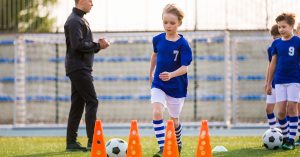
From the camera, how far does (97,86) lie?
18.5 metres

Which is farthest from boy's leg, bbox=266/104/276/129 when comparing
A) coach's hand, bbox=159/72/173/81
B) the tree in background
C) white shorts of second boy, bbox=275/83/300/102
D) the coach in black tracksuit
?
the tree in background

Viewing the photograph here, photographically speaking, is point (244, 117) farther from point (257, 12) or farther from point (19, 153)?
point (19, 153)

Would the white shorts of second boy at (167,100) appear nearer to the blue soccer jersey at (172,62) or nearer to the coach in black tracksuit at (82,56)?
the blue soccer jersey at (172,62)

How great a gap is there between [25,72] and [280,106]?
981 centimetres

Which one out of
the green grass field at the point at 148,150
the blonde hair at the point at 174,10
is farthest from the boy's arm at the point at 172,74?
the green grass field at the point at 148,150

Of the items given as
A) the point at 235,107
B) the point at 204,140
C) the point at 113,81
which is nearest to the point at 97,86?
the point at 113,81

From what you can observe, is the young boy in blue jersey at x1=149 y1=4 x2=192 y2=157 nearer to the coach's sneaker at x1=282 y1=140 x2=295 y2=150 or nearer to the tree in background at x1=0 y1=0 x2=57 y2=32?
the coach's sneaker at x1=282 y1=140 x2=295 y2=150

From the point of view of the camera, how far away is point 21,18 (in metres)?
18.1

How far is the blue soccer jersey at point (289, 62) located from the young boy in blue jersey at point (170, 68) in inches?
73.7

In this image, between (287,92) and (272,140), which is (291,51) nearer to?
(287,92)

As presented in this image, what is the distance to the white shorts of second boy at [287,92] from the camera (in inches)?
375

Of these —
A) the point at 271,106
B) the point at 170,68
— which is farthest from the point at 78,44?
the point at 271,106

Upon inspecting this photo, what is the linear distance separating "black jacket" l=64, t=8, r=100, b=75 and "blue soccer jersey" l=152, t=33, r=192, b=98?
1.34m

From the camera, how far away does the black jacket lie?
9.24 metres
